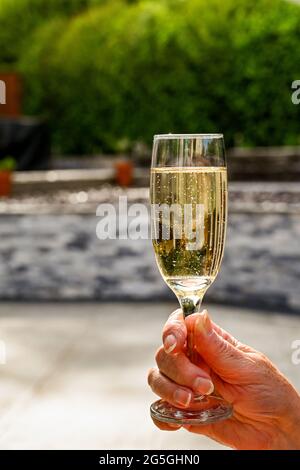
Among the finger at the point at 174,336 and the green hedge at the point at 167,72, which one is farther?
the green hedge at the point at 167,72

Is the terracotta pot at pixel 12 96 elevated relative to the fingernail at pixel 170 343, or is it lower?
elevated

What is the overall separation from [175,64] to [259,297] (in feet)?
32.0

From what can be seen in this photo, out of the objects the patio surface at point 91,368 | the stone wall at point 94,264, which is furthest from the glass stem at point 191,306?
the stone wall at point 94,264

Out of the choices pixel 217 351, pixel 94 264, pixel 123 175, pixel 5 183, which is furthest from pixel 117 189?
pixel 217 351

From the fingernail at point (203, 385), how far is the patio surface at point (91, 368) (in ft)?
7.20

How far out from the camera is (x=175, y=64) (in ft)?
50.8

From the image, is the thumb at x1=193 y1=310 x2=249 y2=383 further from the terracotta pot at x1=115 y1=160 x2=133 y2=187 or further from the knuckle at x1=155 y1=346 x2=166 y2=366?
the terracotta pot at x1=115 y1=160 x2=133 y2=187

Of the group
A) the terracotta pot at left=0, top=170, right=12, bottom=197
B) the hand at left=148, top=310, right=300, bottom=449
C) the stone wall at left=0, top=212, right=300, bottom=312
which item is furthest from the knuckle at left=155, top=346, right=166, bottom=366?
the terracotta pot at left=0, top=170, right=12, bottom=197

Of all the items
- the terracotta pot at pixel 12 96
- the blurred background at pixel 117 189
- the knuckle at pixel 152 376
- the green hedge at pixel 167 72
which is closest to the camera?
the knuckle at pixel 152 376

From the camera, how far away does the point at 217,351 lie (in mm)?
1601

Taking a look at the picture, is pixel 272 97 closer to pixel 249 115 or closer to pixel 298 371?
pixel 249 115

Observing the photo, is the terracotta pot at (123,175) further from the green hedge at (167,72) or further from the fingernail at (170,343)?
the fingernail at (170,343)

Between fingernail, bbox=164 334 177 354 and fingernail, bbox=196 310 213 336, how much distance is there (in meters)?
0.06

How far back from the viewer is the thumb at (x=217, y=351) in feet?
5.06
